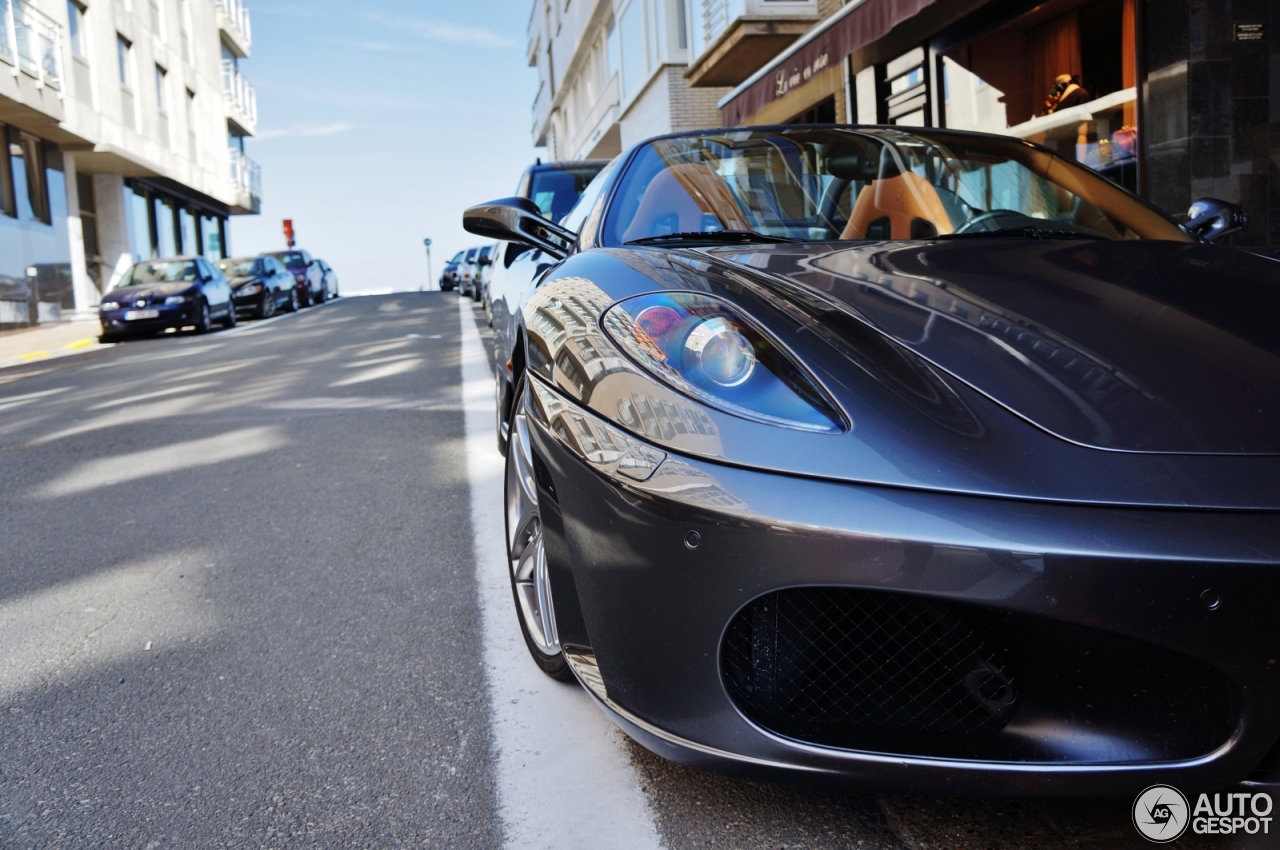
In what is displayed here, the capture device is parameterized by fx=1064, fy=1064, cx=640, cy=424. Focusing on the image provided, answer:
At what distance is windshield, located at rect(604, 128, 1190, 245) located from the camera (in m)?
2.87

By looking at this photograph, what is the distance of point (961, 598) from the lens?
147 centimetres

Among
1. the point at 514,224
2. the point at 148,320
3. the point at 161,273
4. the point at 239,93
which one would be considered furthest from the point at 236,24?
the point at 514,224

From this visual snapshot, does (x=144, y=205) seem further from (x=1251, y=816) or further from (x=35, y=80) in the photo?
(x=1251, y=816)

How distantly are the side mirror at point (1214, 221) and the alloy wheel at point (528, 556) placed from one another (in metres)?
2.03

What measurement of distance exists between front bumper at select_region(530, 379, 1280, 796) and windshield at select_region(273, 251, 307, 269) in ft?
94.5

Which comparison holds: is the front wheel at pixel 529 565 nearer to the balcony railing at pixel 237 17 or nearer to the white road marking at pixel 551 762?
the white road marking at pixel 551 762

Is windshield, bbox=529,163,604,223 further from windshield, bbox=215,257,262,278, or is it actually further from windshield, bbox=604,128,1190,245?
windshield, bbox=215,257,262,278

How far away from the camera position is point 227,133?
3759 centimetres

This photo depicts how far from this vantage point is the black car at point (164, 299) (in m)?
16.8

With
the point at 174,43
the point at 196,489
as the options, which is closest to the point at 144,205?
the point at 174,43

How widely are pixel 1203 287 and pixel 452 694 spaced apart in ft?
6.00

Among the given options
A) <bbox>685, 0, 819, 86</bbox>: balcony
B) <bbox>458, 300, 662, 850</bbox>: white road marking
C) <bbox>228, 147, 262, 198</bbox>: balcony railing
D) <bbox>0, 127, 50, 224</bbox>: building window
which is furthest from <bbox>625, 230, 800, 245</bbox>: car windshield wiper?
<bbox>228, 147, 262, 198</bbox>: balcony railing

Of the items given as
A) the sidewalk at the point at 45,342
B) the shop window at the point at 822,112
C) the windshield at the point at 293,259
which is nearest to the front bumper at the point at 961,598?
the sidewalk at the point at 45,342

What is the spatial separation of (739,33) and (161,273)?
413 inches
